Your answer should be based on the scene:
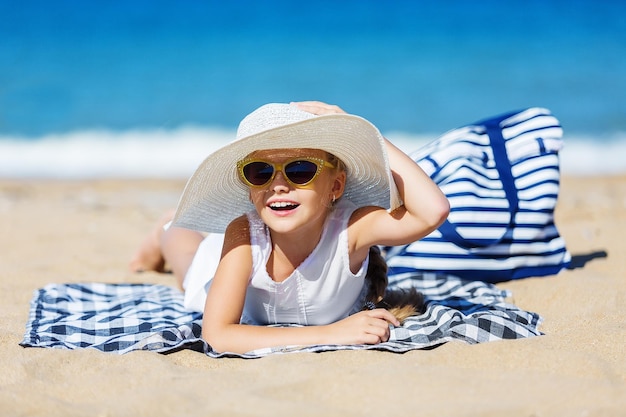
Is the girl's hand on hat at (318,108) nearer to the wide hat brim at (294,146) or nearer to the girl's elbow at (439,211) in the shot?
the wide hat brim at (294,146)

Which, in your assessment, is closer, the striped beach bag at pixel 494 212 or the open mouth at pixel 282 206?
the open mouth at pixel 282 206

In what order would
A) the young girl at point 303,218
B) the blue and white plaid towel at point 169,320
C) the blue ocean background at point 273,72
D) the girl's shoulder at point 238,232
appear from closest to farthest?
1. the young girl at point 303,218
2. the blue and white plaid towel at point 169,320
3. the girl's shoulder at point 238,232
4. the blue ocean background at point 273,72

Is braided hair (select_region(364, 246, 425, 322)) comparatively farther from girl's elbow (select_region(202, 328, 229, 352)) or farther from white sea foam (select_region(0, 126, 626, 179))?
white sea foam (select_region(0, 126, 626, 179))

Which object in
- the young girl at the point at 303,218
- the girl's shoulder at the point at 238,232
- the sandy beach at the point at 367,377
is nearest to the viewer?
the sandy beach at the point at 367,377

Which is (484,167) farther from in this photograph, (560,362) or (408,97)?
(408,97)

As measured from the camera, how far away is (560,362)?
265 centimetres

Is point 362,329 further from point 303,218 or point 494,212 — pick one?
point 494,212

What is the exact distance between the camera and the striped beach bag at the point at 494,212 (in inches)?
168

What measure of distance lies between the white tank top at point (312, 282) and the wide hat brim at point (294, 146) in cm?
13

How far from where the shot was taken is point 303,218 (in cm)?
299

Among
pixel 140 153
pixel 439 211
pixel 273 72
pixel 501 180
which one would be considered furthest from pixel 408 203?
pixel 273 72

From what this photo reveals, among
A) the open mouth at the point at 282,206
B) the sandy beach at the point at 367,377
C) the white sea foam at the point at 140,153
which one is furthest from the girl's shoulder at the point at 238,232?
the white sea foam at the point at 140,153

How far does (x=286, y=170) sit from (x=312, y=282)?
1.84 ft

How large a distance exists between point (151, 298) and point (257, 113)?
171 centimetres
